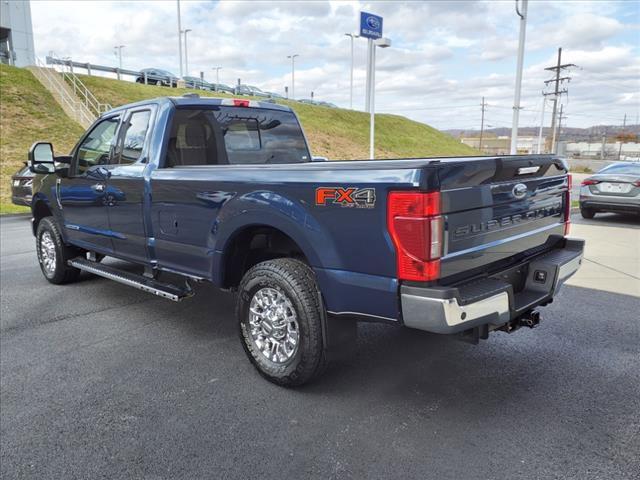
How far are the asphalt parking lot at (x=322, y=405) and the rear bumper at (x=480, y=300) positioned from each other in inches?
24.8

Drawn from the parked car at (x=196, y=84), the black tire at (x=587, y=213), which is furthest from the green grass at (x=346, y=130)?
the black tire at (x=587, y=213)

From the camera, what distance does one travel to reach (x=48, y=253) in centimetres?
626

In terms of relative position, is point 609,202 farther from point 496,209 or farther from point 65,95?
point 65,95

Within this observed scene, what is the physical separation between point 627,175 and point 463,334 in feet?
32.5

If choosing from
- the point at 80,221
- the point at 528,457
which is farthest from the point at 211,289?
the point at 528,457

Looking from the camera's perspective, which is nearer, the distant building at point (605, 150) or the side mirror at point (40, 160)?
the side mirror at point (40, 160)

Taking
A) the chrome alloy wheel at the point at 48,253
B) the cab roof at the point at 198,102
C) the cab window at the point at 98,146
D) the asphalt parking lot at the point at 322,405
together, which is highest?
the cab roof at the point at 198,102

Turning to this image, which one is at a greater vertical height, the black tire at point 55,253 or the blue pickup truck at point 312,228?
the blue pickup truck at point 312,228

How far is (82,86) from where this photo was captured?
86.4 ft

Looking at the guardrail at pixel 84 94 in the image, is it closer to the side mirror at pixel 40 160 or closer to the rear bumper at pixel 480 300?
the side mirror at pixel 40 160

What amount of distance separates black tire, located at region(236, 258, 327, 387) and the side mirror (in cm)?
327

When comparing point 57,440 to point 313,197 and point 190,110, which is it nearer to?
point 313,197

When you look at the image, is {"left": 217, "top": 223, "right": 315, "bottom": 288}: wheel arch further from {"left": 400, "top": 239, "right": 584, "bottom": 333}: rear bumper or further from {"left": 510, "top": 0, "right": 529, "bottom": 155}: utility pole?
{"left": 510, "top": 0, "right": 529, "bottom": 155}: utility pole

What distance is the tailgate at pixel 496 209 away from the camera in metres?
2.77
